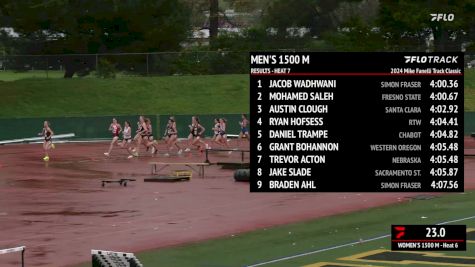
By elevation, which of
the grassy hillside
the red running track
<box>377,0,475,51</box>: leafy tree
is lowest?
the red running track

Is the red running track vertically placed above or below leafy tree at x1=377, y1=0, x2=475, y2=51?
below

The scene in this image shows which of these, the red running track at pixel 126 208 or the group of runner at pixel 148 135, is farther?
the group of runner at pixel 148 135

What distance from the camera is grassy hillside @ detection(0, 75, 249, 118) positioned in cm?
7450

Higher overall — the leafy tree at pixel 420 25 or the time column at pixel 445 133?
the leafy tree at pixel 420 25

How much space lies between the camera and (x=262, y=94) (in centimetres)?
1441

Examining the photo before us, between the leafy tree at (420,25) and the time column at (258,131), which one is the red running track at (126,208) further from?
the leafy tree at (420,25)

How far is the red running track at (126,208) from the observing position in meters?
30.1

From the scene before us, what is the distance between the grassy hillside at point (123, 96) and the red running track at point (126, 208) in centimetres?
2253

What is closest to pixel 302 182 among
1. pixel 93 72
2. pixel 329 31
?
pixel 93 72

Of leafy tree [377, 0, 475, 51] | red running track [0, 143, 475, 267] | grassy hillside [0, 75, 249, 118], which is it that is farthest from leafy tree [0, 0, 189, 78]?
red running track [0, 143, 475, 267]

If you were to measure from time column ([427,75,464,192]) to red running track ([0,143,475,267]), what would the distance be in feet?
44.7

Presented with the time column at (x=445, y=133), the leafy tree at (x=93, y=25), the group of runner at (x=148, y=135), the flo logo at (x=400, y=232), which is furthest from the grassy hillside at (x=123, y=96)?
the time column at (x=445, y=133)
